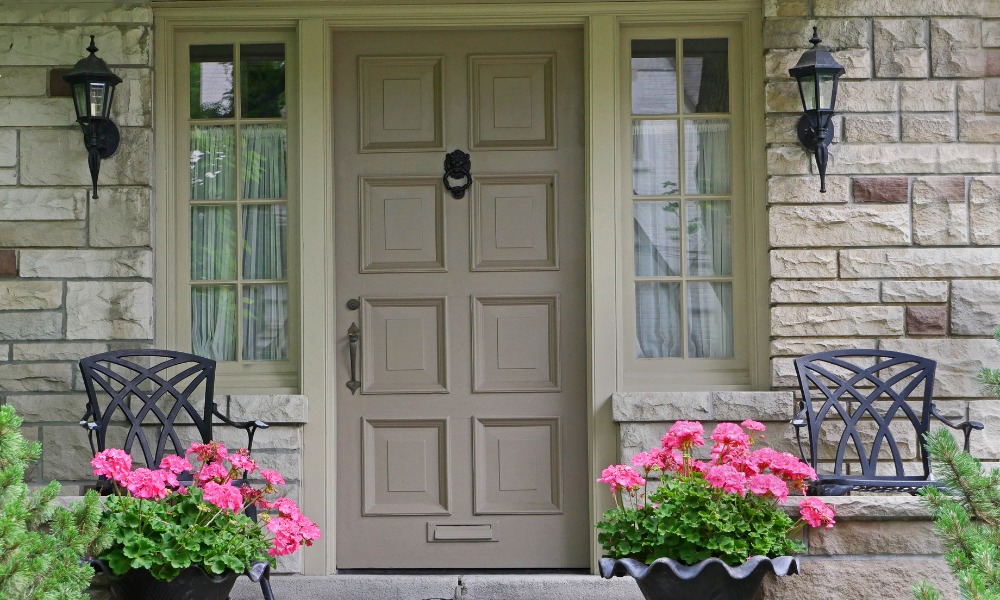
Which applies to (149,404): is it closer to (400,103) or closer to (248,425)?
(248,425)

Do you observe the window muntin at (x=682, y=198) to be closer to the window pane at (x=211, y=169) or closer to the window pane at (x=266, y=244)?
the window pane at (x=266, y=244)

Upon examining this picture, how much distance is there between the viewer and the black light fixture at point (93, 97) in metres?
3.90

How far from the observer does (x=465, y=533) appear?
162 inches

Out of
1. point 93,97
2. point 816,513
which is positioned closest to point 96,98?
point 93,97

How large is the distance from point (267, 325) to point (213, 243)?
0.42 meters

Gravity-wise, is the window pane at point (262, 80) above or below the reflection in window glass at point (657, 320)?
above

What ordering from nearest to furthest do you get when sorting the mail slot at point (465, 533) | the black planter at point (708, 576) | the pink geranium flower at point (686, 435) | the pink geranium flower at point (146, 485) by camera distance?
the black planter at point (708, 576) → the pink geranium flower at point (146, 485) → the pink geranium flower at point (686, 435) → the mail slot at point (465, 533)

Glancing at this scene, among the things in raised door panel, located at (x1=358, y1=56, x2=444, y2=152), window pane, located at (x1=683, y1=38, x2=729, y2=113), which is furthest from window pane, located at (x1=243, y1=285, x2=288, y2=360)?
window pane, located at (x1=683, y1=38, x2=729, y2=113)

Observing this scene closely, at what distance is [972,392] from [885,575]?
1.76m

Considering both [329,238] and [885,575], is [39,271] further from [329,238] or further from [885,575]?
[885,575]

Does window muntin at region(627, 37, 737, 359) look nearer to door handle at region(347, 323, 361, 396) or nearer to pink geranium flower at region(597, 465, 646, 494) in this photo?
door handle at region(347, 323, 361, 396)

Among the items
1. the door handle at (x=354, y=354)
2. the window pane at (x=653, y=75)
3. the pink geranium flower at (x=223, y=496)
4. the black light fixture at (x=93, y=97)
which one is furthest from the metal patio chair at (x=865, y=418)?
the black light fixture at (x=93, y=97)

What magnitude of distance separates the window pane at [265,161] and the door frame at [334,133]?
145mm

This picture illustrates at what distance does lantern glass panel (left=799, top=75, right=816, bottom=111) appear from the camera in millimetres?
3883
